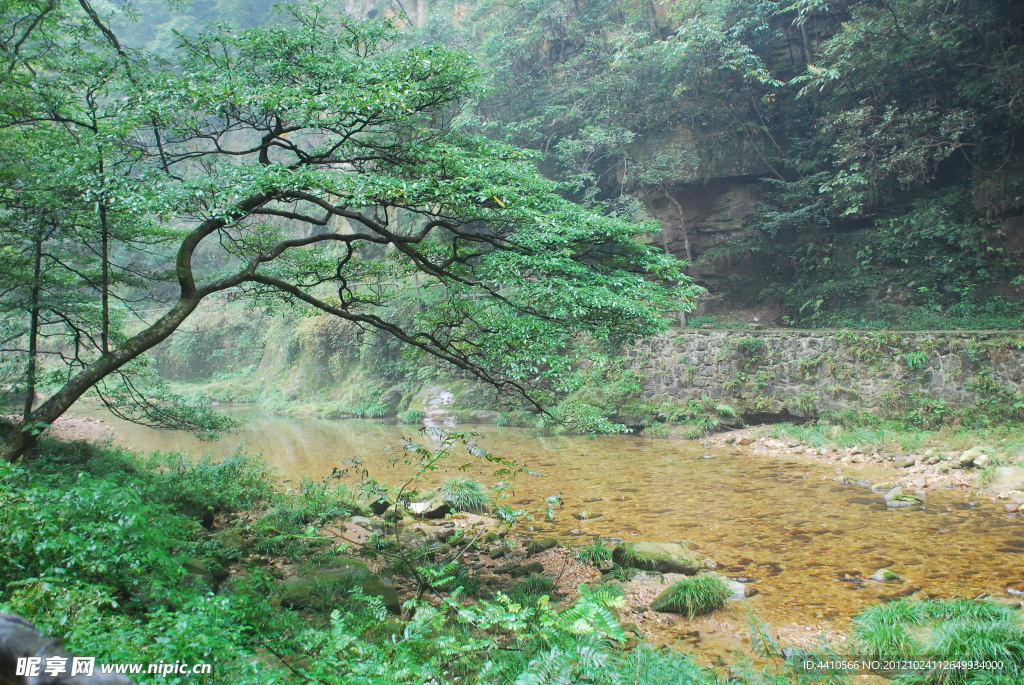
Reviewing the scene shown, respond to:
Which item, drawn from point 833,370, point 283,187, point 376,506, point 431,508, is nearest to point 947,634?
point 283,187

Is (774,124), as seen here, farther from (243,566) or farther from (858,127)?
(243,566)

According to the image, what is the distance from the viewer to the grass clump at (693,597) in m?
4.82

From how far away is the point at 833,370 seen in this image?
1191 cm

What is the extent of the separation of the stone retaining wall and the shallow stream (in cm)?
183

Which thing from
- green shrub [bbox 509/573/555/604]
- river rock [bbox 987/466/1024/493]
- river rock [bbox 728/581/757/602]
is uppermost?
green shrub [bbox 509/573/555/604]

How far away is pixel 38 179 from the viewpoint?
5.79 m

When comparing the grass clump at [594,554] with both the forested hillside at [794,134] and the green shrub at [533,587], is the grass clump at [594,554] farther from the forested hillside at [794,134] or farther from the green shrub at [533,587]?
the forested hillside at [794,134]

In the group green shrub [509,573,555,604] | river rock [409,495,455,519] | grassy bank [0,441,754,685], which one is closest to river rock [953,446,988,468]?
green shrub [509,573,555,604]

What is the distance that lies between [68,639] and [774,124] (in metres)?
18.8

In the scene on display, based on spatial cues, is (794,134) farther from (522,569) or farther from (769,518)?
(522,569)

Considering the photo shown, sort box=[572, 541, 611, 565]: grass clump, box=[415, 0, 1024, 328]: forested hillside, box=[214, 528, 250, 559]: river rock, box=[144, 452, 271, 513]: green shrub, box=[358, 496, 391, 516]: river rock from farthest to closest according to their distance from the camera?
box=[415, 0, 1024, 328]: forested hillside, box=[358, 496, 391, 516]: river rock, box=[144, 452, 271, 513]: green shrub, box=[572, 541, 611, 565]: grass clump, box=[214, 528, 250, 559]: river rock

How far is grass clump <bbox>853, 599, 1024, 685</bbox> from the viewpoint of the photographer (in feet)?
11.2

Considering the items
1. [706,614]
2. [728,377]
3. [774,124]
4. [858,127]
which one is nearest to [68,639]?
[706,614]

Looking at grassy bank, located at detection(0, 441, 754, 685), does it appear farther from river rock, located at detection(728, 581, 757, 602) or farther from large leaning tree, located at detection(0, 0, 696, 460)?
large leaning tree, located at detection(0, 0, 696, 460)
